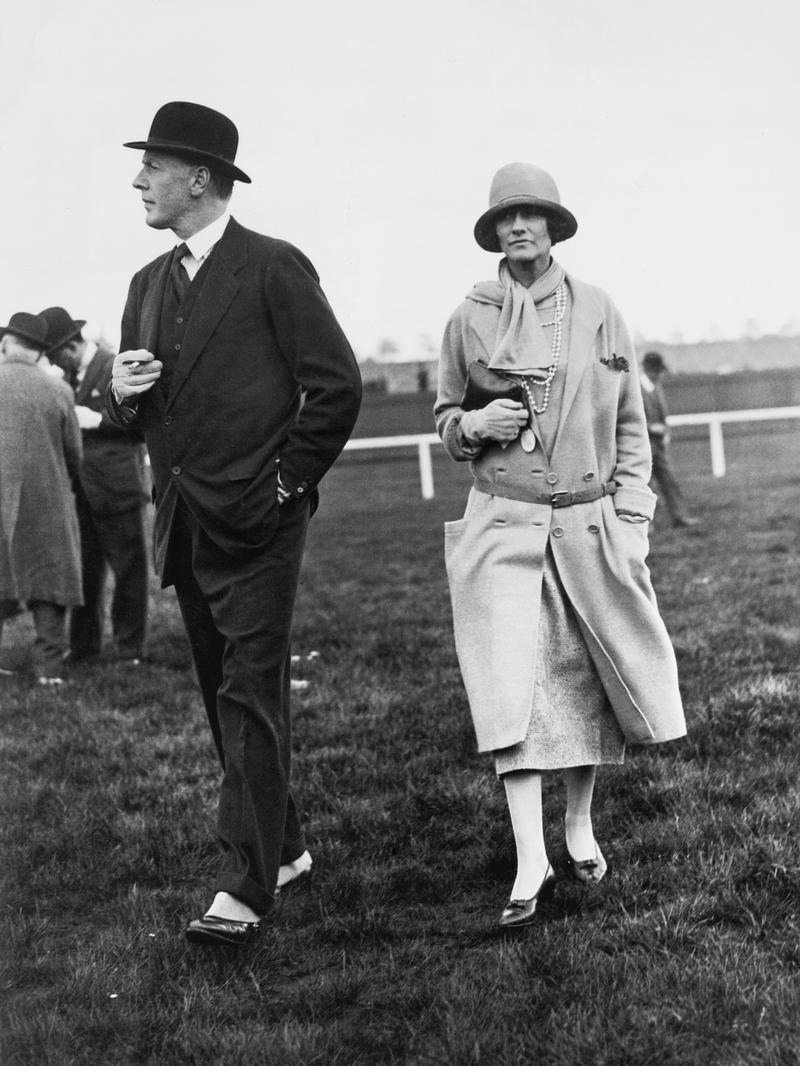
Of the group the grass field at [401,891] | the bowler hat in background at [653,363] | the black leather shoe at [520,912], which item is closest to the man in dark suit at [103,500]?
the grass field at [401,891]

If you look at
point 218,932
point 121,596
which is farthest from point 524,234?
point 121,596

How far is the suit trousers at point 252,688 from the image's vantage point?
377 cm

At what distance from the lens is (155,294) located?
397 cm

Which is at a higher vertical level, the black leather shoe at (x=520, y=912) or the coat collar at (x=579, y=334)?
the coat collar at (x=579, y=334)

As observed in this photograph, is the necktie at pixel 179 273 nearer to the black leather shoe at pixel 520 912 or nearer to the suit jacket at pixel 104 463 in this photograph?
the black leather shoe at pixel 520 912

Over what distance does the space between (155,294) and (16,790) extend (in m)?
2.47

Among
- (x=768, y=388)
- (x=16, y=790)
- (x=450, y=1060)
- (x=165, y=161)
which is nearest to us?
(x=450, y=1060)

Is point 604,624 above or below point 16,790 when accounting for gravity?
above

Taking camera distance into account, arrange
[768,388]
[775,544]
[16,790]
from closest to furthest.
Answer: [16,790] < [775,544] < [768,388]

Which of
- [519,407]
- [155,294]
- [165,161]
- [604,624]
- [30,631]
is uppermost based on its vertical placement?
[165,161]

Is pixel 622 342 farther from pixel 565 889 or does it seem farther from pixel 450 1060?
pixel 450 1060

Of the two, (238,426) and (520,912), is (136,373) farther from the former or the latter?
(520,912)

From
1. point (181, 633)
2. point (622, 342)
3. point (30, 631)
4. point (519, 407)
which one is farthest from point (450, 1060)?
Result: point (30, 631)

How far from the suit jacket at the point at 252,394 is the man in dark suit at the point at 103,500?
4520 millimetres
